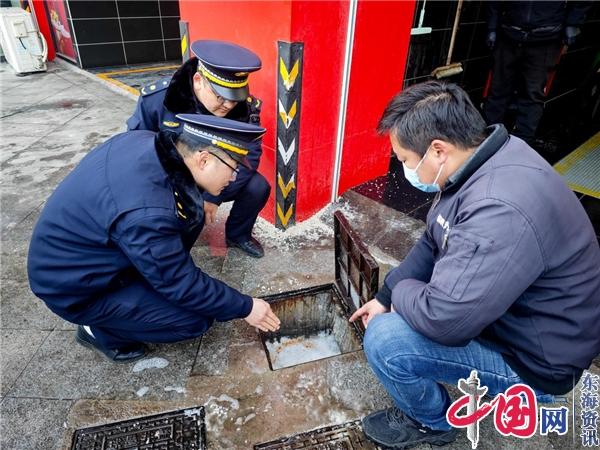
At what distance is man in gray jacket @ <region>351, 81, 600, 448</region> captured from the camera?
1.30 metres

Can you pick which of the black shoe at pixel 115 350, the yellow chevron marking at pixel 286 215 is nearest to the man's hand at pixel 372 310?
the black shoe at pixel 115 350

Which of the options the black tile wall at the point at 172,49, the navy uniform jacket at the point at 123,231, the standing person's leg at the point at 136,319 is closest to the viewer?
the navy uniform jacket at the point at 123,231

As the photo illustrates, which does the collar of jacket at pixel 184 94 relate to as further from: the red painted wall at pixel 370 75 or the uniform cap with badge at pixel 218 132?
the red painted wall at pixel 370 75

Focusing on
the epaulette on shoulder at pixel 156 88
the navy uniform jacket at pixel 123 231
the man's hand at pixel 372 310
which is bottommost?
the man's hand at pixel 372 310

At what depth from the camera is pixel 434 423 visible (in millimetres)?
1860

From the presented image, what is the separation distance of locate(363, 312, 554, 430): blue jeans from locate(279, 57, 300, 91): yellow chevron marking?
1915mm

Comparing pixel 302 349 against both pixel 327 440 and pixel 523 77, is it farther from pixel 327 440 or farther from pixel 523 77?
pixel 523 77

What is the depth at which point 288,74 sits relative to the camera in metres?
2.93

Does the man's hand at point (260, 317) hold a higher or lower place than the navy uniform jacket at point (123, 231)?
lower

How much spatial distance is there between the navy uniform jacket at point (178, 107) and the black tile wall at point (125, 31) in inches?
308

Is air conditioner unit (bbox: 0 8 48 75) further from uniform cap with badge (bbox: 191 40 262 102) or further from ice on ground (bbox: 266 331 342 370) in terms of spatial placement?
ice on ground (bbox: 266 331 342 370)

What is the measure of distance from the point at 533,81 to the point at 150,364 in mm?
4582

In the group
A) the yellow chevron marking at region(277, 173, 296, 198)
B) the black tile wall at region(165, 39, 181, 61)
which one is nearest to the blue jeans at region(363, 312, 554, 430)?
the yellow chevron marking at region(277, 173, 296, 198)

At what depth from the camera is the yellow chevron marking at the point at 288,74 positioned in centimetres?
292
